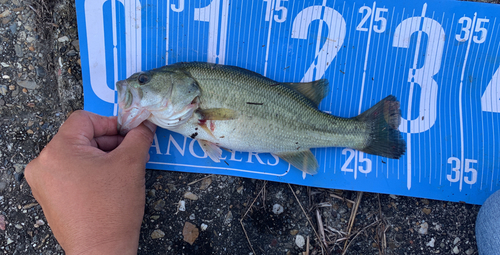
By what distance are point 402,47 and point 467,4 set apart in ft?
2.35

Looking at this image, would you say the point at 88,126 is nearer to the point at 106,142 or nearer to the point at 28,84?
the point at 106,142

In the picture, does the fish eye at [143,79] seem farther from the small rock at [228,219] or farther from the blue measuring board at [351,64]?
the small rock at [228,219]

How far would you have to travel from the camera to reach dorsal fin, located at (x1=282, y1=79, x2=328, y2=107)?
7.72 ft

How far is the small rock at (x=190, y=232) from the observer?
7.96 ft

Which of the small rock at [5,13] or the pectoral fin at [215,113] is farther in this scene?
the small rock at [5,13]

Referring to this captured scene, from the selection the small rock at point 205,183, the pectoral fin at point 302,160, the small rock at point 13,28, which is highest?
the small rock at point 13,28

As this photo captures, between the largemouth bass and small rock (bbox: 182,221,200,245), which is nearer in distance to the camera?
the largemouth bass

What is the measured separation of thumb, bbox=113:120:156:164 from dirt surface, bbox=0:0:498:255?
52 centimetres

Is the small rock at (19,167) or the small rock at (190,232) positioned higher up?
the small rock at (19,167)

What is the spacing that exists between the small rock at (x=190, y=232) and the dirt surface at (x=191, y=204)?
0.09 ft

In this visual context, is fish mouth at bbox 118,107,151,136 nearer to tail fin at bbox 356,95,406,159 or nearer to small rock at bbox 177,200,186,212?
small rock at bbox 177,200,186,212

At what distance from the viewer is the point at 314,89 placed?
7.82ft

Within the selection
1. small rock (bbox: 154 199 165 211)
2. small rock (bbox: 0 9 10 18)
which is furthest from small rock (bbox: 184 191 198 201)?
small rock (bbox: 0 9 10 18)

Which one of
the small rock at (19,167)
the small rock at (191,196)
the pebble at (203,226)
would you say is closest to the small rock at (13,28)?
the small rock at (19,167)
